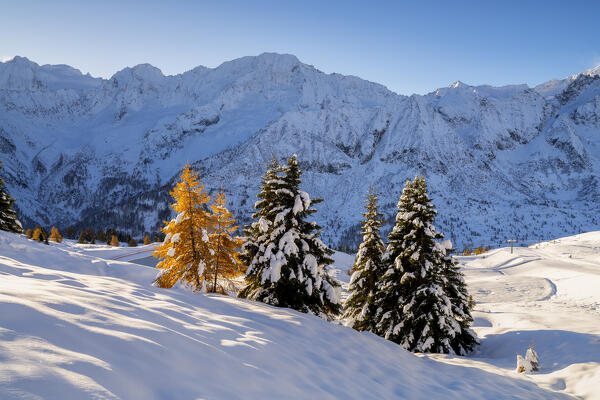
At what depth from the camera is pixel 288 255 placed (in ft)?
48.9

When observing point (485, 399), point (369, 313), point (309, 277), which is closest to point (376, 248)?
point (369, 313)

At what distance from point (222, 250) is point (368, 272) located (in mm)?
8839

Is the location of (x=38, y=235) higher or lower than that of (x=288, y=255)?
lower

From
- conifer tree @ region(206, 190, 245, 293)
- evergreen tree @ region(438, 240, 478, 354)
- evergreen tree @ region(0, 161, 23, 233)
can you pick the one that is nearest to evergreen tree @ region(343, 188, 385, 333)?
evergreen tree @ region(438, 240, 478, 354)

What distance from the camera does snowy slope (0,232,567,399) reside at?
3.60m

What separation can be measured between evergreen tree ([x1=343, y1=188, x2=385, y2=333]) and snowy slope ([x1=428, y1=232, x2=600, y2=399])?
5715mm

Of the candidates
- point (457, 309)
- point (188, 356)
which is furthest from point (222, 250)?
point (457, 309)

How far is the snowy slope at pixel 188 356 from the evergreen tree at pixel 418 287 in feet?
14.8

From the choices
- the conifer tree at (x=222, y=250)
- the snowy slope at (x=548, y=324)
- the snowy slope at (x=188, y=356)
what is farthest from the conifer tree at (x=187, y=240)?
the snowy slope at (x=548, y=324)

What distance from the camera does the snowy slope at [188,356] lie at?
11.8ft

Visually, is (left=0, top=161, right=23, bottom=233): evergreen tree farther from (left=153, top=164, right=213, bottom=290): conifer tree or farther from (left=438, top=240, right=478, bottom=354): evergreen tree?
(left=438, top=240, right=478, bottom=354): evergreen tree

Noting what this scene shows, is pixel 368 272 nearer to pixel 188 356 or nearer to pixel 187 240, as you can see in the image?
pixel 187 240

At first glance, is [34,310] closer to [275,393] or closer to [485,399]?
[275,393]

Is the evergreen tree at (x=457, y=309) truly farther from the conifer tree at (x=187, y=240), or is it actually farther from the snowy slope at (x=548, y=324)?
the conifer tree at (x=187, y=240)
